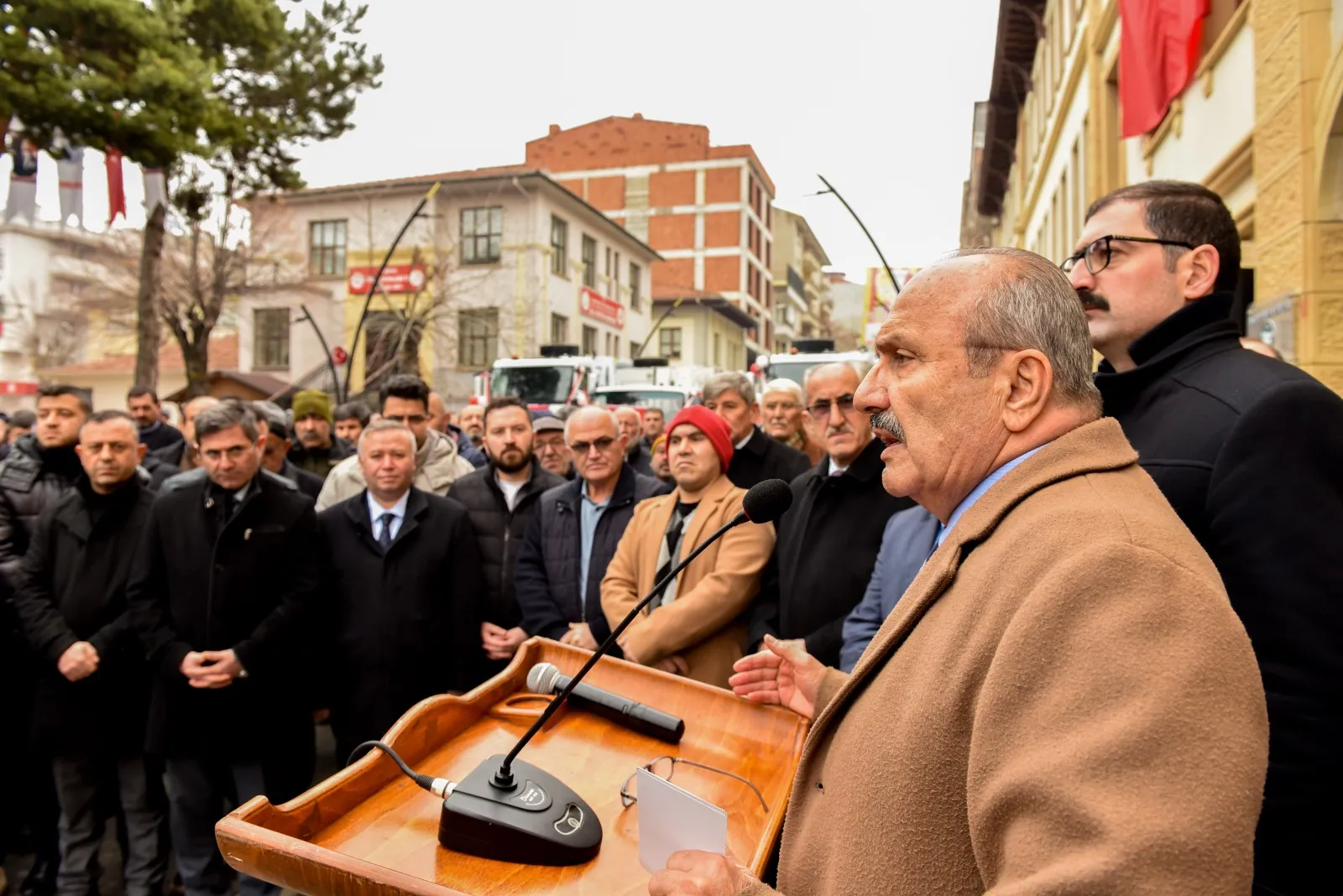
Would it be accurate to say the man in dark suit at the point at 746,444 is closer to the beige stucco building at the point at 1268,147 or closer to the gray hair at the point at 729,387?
the gray hair at the point at 729,387

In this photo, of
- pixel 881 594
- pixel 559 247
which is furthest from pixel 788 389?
pixel 559 247

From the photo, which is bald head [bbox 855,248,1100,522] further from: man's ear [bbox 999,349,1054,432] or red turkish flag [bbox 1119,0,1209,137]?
red turkish flag [bbox 1119,0,1209,137]

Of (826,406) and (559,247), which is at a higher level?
(559,247)

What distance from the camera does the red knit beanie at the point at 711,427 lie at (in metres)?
4.22

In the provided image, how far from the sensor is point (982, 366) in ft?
4.58

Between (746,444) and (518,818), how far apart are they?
4426 millimetres

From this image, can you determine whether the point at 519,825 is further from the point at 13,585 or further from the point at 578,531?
the point at 13,585

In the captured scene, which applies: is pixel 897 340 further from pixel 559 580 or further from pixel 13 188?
pixel 13 188

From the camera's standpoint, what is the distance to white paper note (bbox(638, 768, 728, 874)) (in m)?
1.42

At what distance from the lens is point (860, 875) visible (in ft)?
4.13

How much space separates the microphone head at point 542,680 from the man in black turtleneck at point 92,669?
2.85 meters

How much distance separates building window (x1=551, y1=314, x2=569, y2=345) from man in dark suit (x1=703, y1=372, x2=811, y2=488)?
28123mm

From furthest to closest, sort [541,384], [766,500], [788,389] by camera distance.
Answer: [541,384] → [788,389] → [766,500]

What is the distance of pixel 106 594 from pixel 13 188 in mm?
10748
